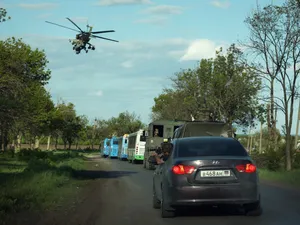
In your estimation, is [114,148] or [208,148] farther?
[114,148]

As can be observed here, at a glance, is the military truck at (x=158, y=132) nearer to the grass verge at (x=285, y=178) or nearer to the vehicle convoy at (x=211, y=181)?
the grass verge at (x=285, y=178)

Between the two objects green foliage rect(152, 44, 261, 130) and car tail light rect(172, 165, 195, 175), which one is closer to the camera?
car tail light rect(172, 165, 195, 175)

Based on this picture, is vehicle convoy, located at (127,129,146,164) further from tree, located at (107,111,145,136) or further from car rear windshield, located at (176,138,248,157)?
tree, located at (107,111,145,136)

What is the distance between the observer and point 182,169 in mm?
10836

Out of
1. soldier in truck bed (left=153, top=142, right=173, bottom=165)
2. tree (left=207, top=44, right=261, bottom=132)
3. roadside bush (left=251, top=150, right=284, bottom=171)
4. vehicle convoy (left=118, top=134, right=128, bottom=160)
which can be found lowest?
soldier in truck bed (left=153, top=142, right=173, bottom=165)

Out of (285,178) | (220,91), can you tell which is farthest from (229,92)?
(285,178)

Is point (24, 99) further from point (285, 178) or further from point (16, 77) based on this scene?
point (285, 178)

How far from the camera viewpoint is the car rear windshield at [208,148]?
11.2m

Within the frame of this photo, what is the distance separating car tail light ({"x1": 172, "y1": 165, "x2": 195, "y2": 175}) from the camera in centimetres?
1076

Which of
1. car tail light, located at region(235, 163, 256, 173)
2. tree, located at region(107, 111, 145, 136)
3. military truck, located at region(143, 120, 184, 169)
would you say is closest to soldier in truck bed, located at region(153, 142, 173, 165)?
car tail light, located at region(235, 163, 256, 173)

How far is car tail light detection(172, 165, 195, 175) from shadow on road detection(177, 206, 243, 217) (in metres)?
1.34

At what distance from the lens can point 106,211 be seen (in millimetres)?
12539

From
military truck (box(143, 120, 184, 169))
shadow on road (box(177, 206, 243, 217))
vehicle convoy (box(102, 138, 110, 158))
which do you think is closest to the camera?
shadow on road (box(177, 206, 243, 217))

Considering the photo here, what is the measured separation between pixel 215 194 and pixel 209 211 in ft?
5.88
